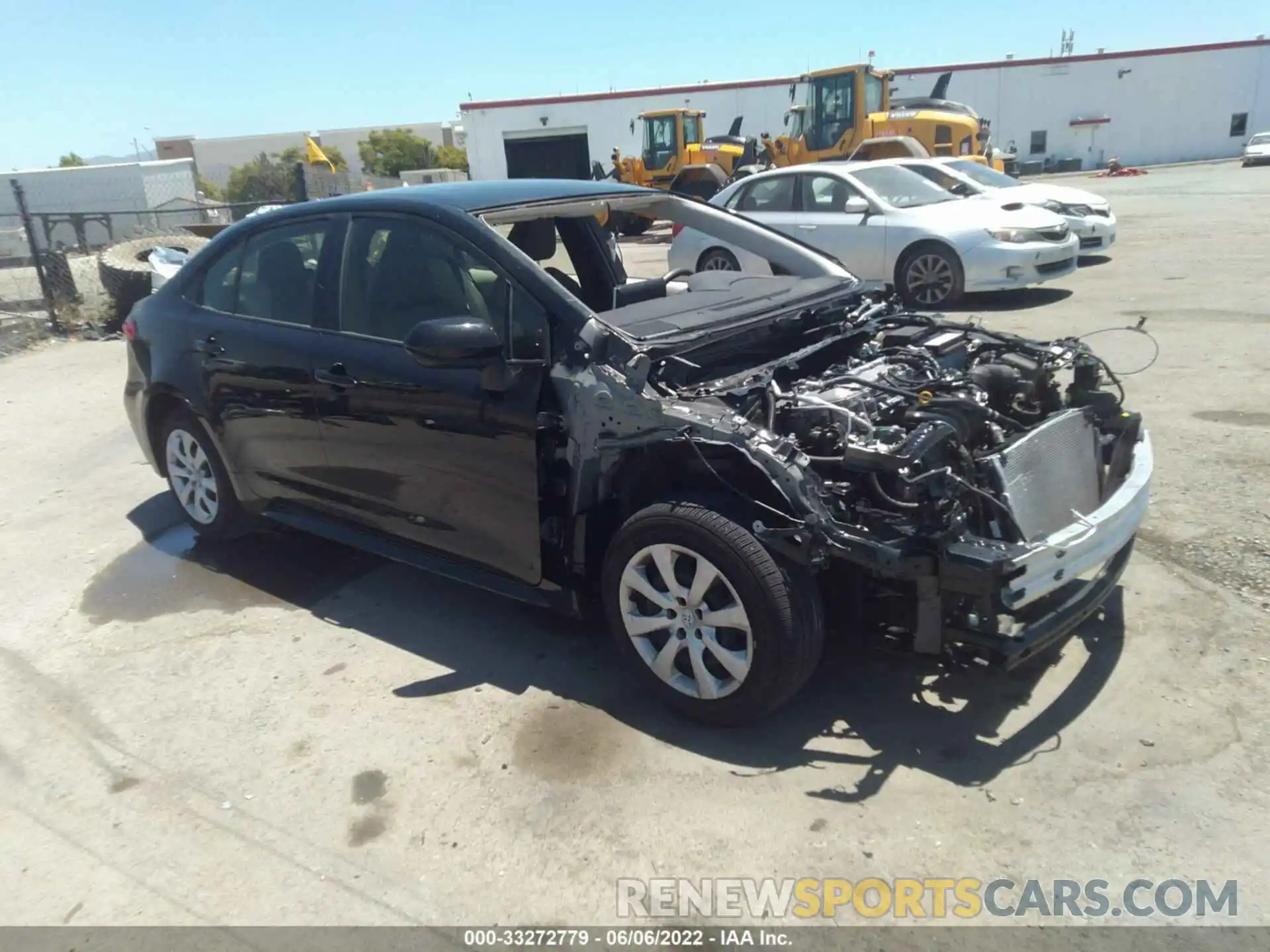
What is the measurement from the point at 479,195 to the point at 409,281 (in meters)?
0.55

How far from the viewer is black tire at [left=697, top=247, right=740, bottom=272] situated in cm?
1065

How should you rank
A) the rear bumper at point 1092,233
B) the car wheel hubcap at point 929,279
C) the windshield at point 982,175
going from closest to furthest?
1. the car wheel hubcap at point 929,279
2. the rear bumper at point 1092,233
3. the windshield at point 982,175

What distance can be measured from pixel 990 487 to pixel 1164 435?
11.0ft

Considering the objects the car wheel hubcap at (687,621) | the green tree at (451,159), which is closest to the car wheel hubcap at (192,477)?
the car wheel hubcap at (687,621)

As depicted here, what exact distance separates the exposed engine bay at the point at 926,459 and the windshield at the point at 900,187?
7.47 m

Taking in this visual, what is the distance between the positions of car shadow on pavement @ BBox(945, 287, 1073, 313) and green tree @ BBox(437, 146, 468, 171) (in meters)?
55.3

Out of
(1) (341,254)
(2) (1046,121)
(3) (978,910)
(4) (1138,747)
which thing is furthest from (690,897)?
(2) (1046,121)

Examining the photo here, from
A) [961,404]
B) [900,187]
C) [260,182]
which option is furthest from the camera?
[260,182]

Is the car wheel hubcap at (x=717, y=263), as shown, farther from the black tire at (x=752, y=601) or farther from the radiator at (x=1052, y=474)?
the black tire at (x=752, y=601)

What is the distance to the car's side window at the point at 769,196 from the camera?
1159 cm

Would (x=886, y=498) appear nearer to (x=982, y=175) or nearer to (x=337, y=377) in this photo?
(x=337, y=377)

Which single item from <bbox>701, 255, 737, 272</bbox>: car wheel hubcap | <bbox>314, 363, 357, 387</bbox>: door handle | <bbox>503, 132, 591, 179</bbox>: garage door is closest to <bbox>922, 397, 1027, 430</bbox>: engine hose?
<bbox>314, 363, 357, 387</bbox>: door handle

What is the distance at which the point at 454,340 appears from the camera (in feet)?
11.4

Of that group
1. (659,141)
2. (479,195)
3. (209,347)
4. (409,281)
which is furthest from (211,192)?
(409,281)
